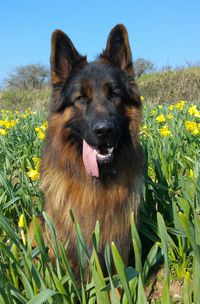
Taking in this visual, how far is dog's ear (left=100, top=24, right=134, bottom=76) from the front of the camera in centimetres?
298

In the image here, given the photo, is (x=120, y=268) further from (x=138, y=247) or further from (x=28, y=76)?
(x=28, y=76)

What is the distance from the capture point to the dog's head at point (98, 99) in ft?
8.70

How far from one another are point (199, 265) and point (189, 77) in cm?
1596

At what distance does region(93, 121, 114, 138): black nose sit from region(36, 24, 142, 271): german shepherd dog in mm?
63

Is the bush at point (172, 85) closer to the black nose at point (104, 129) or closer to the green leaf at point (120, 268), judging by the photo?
the black nose at point (104, 129)

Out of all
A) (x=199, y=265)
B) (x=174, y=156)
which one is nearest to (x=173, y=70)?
(x=174, y=156)

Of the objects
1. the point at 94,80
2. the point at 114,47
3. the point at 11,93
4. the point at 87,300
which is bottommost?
the point at 87,300

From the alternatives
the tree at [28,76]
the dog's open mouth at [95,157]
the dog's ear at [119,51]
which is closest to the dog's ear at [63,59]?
the dog's ear at [119,51]

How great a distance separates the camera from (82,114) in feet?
9.15

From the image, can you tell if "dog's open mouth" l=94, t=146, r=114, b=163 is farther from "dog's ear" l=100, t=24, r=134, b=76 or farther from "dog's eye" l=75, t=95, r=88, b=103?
"dog's ear" l=100, t=24, r=134, b=76

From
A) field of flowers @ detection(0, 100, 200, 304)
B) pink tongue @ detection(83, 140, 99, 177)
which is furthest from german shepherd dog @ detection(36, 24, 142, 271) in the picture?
field of flowers @ detection(0, 100, 200, 304)

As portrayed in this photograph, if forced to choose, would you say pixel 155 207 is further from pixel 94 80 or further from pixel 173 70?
pixel 173 70

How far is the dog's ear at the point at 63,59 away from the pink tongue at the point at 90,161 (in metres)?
0.71

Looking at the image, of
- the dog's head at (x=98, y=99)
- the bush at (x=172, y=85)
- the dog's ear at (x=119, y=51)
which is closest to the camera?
the dog's head at (x=98, y=99)
